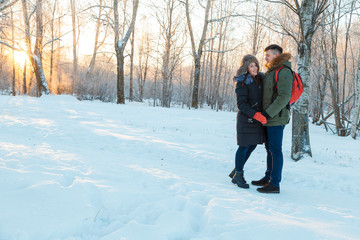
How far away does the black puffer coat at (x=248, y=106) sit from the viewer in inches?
121

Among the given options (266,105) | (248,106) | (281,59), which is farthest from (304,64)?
(248,106)

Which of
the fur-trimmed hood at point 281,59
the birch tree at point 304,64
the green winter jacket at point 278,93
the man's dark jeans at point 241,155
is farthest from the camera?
the birch tree at point 304,64

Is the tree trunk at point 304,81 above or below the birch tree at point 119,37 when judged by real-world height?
below

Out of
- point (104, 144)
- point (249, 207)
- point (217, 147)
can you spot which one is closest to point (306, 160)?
point (217, 147)

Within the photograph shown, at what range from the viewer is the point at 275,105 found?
2914 millimetres

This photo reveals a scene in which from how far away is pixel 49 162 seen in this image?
3.46 metres

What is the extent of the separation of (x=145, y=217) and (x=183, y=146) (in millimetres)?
3419

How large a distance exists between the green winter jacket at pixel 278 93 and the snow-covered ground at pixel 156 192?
1.09 meters

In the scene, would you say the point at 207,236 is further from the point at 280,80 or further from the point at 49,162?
the point at 49,162

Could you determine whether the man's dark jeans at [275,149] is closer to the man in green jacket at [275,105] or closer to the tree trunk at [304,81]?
the man in green jacket at [275,105]

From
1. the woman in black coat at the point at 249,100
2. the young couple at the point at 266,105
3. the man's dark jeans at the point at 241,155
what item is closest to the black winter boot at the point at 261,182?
the young couple at the point at 266,105

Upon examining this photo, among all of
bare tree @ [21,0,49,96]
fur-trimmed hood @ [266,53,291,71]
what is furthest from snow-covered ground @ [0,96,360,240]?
bare tree @ [21,0,49,96]

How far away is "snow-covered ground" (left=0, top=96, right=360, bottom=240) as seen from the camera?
1.92 metres

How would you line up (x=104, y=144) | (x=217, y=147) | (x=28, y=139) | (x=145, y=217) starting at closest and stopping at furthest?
(x=145, y=217) → (x=28, y=139) → (x=104, y=144) → (x=217, y=147)
